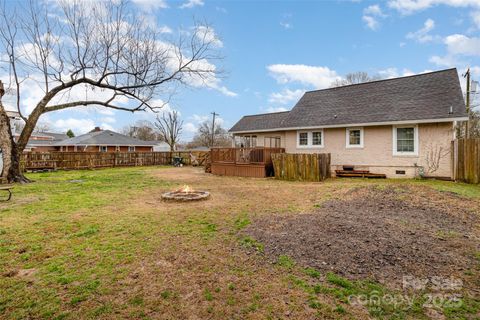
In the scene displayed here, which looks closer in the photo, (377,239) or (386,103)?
(377,239)

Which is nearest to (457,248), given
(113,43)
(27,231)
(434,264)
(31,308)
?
(434,264)

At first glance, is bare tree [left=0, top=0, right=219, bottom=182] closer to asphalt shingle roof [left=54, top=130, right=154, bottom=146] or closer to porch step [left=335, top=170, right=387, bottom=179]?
porch step [left=335, top=170, right=387, bottom=179]

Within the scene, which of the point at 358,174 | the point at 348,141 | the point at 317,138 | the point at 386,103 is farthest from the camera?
the point at 317,138

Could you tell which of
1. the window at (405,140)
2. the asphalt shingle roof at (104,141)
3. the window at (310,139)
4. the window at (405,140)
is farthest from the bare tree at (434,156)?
the asphalt shingle roof at (104,141)

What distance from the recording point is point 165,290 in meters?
2.84

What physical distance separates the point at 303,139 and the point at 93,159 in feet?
56.5

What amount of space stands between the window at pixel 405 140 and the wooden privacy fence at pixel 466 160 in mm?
1423

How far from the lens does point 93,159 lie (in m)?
20.9

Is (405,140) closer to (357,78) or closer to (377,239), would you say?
(377,239)

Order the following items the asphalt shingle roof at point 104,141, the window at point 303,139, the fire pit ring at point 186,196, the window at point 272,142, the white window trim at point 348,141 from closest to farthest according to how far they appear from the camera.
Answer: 1. the fire pit ring at point 186,196
2. the white window trim at point 348,141
3. the window at point 303,139
4. the window at point 272,142
5. the asphalt shingle roof at point 104,141

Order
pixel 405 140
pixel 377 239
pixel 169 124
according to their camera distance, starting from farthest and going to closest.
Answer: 1. pixel 169 124
2. pixel 405 140
3. pixel 377 239

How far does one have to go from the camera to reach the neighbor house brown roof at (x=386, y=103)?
11.2 metres

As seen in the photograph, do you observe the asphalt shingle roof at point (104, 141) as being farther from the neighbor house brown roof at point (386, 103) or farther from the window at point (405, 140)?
the window at point (405, 140)

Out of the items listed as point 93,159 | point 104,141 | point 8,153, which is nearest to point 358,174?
point 8,153
